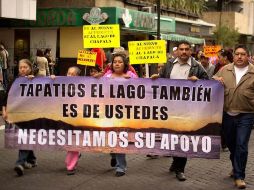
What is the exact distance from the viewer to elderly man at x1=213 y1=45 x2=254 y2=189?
22.6 feet

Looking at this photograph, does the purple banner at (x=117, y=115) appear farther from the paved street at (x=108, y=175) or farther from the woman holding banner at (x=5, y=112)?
the paved street at (x=108, y=175)

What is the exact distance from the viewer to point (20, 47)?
24938 mm

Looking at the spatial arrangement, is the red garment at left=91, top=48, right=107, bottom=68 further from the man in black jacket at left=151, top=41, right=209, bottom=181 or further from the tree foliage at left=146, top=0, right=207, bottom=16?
the tree foliage at left=146, top=0, right=207, bottom=16

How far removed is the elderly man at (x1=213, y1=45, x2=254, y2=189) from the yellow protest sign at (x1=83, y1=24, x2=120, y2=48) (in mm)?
4038

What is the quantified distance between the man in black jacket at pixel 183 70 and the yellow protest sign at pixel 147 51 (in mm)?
2665

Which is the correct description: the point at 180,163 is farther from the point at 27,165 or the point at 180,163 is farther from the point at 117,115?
the point at 27,165

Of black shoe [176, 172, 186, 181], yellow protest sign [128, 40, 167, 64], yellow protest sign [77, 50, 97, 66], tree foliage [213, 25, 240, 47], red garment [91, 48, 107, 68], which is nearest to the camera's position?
black shoe [176, 172, 186, 181]

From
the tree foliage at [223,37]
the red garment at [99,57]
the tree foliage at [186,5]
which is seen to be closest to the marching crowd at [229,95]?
the red garment at [99,57]

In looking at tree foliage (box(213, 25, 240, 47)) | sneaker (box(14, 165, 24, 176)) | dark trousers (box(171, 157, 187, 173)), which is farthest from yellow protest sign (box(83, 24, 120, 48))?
tree foliage (box(213, 25, 240, 47))

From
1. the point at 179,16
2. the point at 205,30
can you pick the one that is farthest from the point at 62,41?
the point at 205,30

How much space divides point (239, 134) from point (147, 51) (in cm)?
373

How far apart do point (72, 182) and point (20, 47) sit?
18592 millimetres

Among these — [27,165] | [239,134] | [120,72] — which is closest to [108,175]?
[27,165]

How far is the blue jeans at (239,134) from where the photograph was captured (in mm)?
6879
